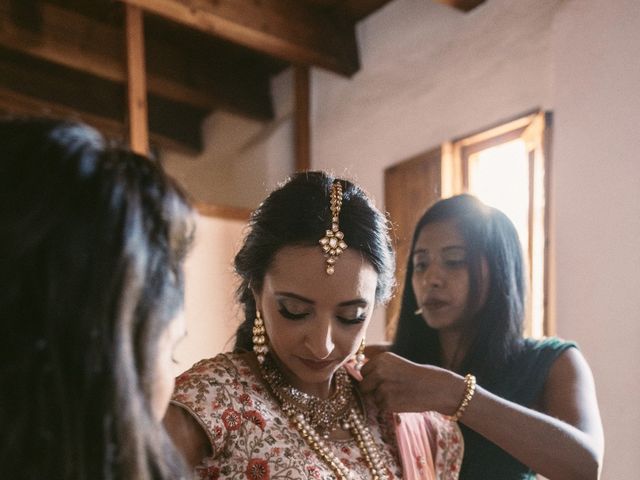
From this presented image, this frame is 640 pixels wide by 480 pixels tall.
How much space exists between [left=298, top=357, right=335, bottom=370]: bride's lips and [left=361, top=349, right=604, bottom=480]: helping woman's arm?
0.52 ft

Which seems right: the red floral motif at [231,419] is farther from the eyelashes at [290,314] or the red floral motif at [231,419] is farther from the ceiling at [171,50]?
the ceiling at [171,50]

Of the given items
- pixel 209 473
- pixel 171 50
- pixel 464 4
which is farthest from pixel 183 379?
pixel 171 50

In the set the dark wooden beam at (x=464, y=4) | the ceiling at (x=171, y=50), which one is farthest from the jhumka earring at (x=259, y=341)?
the dark wooden beam at (x=464, y=4)

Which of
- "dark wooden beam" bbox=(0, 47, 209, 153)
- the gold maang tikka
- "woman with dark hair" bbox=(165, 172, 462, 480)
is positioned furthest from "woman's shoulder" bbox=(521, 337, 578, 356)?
"dark wooden beam" bbox=(0, 47, 209, 153)

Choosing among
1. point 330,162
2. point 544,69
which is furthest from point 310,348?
point 330,162

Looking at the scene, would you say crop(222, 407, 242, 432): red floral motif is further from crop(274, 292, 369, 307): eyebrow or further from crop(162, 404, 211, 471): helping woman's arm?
crop(274, 292, 369, 307): eyebrow

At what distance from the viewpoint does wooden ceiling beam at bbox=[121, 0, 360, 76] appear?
3436mm

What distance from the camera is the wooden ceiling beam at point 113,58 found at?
3.68 metres

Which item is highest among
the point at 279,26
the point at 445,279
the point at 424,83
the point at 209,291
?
the point at 279,26

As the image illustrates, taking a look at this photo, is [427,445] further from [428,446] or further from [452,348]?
[452,348]

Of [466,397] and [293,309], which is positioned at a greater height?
[293,309]

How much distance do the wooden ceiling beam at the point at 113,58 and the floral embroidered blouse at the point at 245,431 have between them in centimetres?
291

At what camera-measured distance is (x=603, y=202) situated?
241cm

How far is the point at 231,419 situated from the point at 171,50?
427cm
